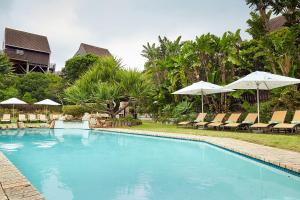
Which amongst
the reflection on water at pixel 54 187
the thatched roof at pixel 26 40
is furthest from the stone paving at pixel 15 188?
the thatched roof at pixel 26 40

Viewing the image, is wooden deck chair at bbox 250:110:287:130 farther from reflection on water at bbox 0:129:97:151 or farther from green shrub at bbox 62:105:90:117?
green shrub at bbox 62:105:90:117

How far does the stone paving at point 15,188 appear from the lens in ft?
→ 13.3

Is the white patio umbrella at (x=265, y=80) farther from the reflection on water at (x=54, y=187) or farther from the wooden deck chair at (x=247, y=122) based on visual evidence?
the reflection on water at (x=54, y=187)

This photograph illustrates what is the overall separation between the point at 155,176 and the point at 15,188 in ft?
9.41

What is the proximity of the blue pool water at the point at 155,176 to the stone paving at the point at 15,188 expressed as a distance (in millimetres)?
508

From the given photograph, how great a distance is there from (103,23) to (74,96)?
23.6 feet

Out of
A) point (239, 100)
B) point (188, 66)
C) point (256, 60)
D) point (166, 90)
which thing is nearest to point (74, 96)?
point (166, 90)

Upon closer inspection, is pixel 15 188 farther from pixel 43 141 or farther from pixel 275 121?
pixel 275 121

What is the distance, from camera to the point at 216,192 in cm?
508

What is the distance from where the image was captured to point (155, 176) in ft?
20.8

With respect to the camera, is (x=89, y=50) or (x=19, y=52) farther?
(x=89, y=50)

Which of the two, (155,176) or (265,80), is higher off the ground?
(265,80)

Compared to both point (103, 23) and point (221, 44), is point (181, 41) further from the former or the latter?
point (221, 44)

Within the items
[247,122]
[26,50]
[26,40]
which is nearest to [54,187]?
[247,122]
